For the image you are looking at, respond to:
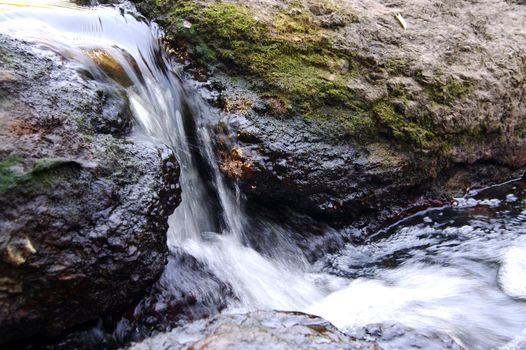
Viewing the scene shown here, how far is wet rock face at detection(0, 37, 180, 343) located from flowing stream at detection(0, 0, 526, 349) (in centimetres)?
41

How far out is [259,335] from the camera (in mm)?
2084

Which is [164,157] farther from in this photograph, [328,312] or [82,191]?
[328,312]

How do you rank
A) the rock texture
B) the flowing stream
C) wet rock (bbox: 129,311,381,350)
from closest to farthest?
wet rock (bbox: 129,311,381,350)
the flowing stream
the rock texture

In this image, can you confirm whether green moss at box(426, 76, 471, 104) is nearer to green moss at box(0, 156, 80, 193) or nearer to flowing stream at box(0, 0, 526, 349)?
flowing stream at box(0, 0, 526, 349)

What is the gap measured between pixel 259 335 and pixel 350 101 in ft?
8.81

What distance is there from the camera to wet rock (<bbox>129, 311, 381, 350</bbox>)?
2.03m

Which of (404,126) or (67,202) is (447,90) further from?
(67,202)

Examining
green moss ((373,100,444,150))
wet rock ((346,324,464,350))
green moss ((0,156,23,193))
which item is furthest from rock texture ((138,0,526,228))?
green moss ((0,156,23,193))

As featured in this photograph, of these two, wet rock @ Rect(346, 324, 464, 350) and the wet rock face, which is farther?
wet rock @ Rect(346, 324, 464, 350)

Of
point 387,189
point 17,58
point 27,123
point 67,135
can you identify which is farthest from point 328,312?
point 17,58

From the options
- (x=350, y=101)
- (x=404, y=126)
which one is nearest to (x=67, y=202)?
(x=350, y=101)

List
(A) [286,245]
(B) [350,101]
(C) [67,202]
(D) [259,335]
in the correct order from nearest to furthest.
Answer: (D) [259,335] → (C) [67,202] → (A) [286,245] → (B) [350,101]

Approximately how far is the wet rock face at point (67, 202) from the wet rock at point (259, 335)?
0.49 m

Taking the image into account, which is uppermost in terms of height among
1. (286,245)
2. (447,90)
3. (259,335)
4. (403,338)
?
(447,90)
